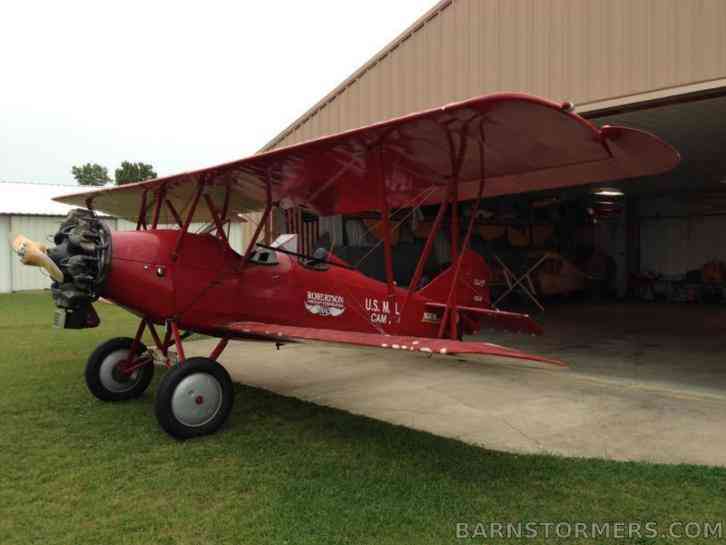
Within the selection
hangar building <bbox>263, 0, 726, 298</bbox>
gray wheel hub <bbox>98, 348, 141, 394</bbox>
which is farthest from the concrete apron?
hangar building <bbox>263, 0, 726, 298</bbox>

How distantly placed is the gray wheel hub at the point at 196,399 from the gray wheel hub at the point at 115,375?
5.74 ft

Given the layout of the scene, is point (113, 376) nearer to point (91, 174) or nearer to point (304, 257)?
point (304, 257)

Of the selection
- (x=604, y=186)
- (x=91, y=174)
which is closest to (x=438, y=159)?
(x=604, y=186)

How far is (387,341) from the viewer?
383cm

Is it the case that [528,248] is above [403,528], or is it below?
above

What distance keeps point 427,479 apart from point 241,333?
2.24m

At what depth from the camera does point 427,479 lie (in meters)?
3.82

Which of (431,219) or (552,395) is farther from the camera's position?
(431,219)

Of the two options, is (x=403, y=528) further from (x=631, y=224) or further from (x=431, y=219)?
(x=631, y=224)

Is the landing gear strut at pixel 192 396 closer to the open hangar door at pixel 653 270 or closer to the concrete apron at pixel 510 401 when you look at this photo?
the concrete apron at pixel 510 401

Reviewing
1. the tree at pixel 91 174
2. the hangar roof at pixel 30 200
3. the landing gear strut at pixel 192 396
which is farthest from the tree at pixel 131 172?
the landing gear strut at pixel 192 396

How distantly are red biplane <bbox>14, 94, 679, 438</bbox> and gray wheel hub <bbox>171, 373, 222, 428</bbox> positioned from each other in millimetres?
10

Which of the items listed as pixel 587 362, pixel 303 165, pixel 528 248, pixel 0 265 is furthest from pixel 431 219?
pixel 0 265

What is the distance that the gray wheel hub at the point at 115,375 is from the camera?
5.90 meters
